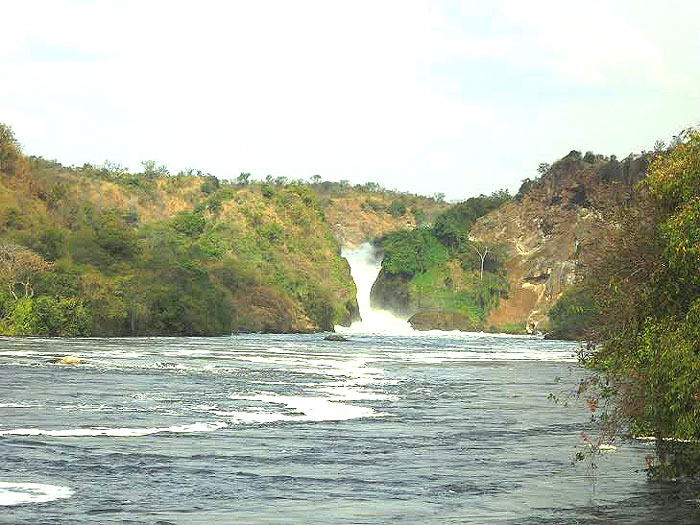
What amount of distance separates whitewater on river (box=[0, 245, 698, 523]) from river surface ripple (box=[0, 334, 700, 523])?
64 millimetres

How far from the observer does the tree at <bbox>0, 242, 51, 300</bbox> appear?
109312 mm

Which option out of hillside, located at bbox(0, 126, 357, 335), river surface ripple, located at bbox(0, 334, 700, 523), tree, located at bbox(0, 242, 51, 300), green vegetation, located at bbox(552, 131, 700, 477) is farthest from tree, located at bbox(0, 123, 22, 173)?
green vegetation, located at bbox(552, 131, 700, 477)

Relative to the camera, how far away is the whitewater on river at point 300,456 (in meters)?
21.5

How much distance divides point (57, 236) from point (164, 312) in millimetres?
14405

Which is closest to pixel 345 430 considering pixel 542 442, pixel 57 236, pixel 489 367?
pixel 542 442

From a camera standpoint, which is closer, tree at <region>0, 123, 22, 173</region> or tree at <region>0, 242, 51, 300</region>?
tree at <region>0, 242, 51, 300</region>

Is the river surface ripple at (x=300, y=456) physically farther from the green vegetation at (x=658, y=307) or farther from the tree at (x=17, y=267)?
the tree at (x=17, y=267)

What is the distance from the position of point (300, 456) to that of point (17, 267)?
87.2 m

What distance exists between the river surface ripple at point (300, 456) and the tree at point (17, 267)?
57253 millimetres

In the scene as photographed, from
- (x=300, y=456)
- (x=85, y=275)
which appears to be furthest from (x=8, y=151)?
(x=300, y=456)

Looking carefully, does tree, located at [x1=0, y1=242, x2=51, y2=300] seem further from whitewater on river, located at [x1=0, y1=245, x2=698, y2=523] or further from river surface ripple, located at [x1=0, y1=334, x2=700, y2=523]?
whitewater on river, located at [x1=0, y1=245, x2=698, y2=523]

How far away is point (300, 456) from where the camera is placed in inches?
1121

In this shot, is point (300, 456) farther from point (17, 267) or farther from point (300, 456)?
point (17, 267)

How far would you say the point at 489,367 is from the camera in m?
78.6
